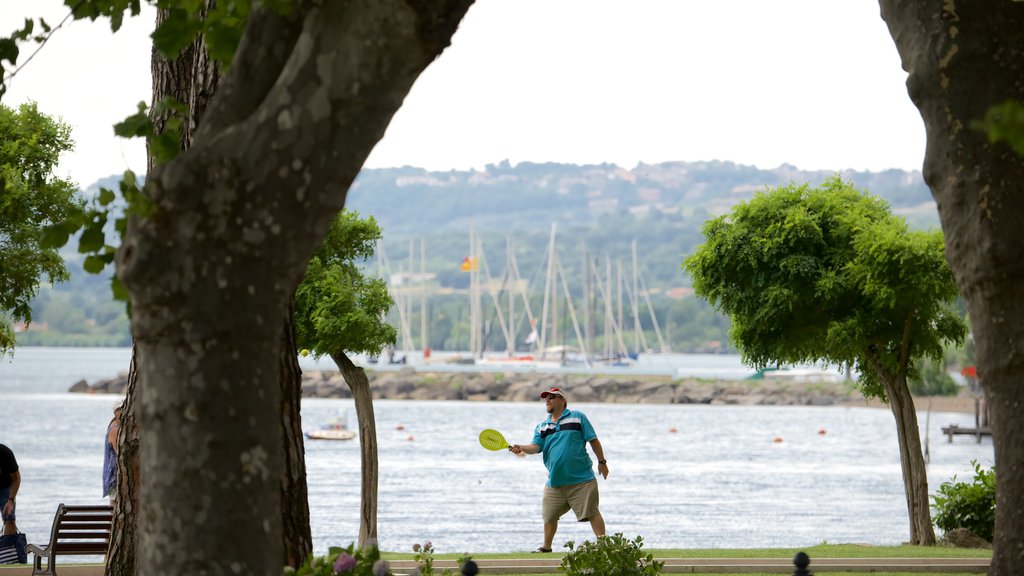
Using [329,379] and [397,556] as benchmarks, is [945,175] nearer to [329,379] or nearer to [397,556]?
[397,556]

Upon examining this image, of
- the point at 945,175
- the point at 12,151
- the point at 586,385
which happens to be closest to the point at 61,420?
the point at 586,385

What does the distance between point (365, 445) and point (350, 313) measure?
5.75 feet

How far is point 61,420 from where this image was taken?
290 feet

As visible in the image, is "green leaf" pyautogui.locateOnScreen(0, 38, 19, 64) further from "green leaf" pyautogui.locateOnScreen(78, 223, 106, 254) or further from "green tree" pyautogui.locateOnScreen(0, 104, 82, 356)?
"green tree" pyautogui.locateOnScreen(0, 104, 82, 356)

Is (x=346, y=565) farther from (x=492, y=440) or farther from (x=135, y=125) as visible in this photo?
(x=492, y=440)

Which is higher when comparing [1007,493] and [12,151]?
[12,151]

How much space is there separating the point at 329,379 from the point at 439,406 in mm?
17057

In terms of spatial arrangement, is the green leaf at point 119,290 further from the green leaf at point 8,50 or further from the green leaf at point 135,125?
the green leaf at point 8,50

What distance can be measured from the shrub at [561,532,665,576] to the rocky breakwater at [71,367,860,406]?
101724 millimetres

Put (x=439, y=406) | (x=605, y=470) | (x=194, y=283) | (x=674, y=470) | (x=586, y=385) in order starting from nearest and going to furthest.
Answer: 1. (x=194, y=283)
2. (x=605, y=470)
3. (x=674, y=470)
4. (x=439, y=406)
5. (x=586, y=385)

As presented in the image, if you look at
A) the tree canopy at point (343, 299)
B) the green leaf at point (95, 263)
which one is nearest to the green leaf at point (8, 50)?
the green leaf at point (95, 263)

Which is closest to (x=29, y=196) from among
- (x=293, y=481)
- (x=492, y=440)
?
(x=492, y=440)

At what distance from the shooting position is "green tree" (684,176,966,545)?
1664 cm

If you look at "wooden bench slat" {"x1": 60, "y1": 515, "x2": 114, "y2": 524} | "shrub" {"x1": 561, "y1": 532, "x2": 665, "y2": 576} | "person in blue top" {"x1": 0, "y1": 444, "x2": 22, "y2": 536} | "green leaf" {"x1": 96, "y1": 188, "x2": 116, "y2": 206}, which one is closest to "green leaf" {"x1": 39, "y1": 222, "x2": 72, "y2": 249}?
"green leaf" {"x1": 96, "y1": 188, "x2": 116, "y2": 206}
